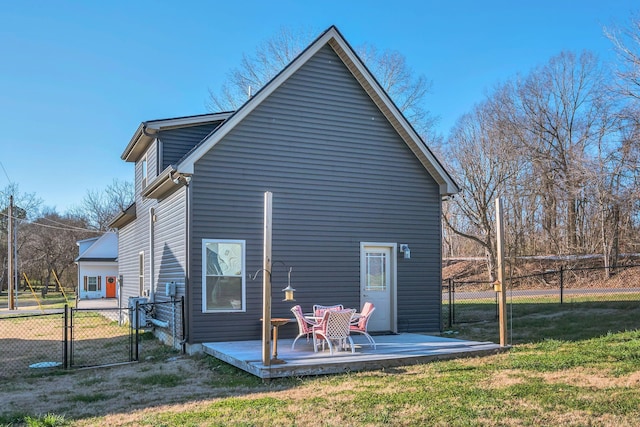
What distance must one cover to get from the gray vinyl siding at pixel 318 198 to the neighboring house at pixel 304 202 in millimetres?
22

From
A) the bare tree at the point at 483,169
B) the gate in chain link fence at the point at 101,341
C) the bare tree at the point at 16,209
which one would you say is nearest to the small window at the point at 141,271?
the gate in chain link fence at the point at 101,341

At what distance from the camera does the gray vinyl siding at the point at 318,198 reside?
10156mm

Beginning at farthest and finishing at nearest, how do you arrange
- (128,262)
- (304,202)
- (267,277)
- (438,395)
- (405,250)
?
(128,262) < (405,250) < (304,202) < (267,277) < (438,395)

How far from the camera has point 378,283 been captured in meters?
11.6

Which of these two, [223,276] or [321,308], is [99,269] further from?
[321,308]

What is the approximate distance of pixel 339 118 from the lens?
447 inches

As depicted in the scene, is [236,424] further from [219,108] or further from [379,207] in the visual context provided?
[219,108]

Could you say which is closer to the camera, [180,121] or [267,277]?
[267,277]

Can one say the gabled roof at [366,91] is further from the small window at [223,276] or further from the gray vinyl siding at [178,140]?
the gray vinyl siding at [178,140]

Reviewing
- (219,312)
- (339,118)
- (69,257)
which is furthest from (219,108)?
(69,257)

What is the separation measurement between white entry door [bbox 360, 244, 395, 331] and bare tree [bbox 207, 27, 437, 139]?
16.4m

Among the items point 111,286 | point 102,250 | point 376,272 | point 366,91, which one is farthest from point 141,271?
point 111,286

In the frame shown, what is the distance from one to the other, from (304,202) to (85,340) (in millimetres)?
6499

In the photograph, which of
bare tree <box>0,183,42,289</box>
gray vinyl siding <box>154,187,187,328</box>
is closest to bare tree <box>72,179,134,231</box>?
bare tree <box>0,183,42,289</box>
